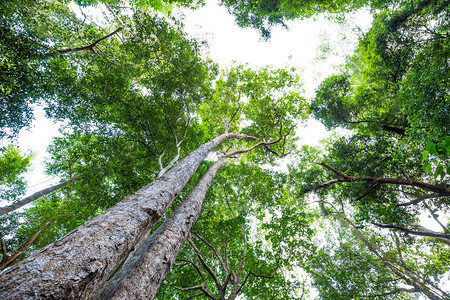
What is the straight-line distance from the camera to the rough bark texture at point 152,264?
189cm

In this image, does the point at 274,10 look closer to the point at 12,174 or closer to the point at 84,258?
the point at 84,258

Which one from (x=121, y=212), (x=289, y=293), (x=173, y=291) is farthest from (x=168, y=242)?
(x=289, y=293)

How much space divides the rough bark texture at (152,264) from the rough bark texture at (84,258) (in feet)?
0.92

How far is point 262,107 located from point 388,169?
6.60m

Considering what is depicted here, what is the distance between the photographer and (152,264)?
7.19 feet

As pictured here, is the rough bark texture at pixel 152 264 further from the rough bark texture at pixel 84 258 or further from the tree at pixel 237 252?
the tree at pixel 237 252

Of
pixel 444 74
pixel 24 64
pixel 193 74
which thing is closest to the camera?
pixel 444 74

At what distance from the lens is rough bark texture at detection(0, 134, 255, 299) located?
3.51 feet

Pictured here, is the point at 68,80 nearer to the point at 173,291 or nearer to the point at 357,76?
the point at 173,291

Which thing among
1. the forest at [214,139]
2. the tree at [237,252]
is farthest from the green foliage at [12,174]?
the tree at [237,252]

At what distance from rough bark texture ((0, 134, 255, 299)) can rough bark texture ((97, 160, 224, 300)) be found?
0.28 metres

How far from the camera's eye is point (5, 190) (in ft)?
27.4

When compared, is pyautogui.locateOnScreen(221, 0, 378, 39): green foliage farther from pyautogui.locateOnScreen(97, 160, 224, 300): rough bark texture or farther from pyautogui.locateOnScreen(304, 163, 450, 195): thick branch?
pyautogui.locateOnScreen(97, 160, 224, 300): rough bark texture

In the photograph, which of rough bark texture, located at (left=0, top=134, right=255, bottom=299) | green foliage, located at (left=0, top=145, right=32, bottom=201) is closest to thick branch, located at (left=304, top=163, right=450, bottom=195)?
rough bark texture, located at (left=0, top=134, right=255, bottom=299)
